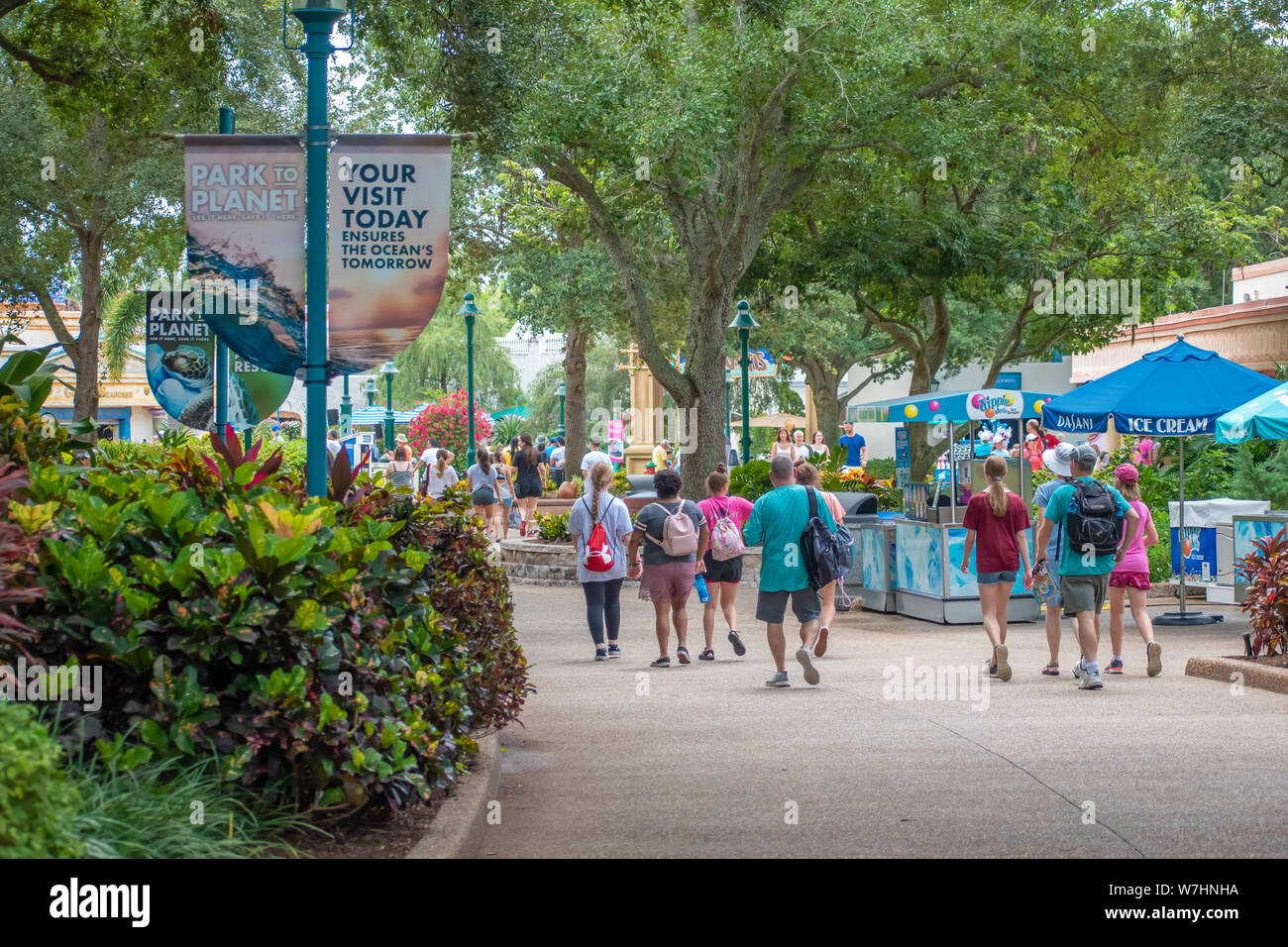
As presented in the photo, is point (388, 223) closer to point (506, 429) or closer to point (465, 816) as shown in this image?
point (465, 816)

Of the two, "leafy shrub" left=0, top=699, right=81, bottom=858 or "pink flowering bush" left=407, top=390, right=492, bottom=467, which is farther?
"pink flowering bush" left=407, top=390, right=492, bottom=467

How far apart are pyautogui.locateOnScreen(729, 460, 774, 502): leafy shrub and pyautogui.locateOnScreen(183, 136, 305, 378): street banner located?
1437 centimetres

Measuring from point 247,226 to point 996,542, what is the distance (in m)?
6.70

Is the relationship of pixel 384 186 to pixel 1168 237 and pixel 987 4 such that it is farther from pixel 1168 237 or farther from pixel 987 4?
pixel 1168 237

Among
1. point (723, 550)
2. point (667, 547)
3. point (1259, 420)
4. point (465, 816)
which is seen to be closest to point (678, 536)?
point (667, 547)

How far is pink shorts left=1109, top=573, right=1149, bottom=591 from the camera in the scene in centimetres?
1132

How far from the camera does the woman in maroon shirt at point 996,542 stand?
37.1 ft

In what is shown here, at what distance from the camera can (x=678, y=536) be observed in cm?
1191

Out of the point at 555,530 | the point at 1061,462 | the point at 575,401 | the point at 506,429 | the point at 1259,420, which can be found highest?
the point at 575,401

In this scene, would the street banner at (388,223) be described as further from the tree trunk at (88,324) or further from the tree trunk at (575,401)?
the tree trunk at (575,401)

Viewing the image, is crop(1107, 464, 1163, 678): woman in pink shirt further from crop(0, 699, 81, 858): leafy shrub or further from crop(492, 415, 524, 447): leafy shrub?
crop(492, 415, 524, 447): leafy shrub

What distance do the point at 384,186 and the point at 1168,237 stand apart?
778 inches

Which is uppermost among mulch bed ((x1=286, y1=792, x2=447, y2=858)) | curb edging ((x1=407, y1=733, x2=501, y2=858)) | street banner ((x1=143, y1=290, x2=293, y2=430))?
street banner ((x1=143, y1=290, x2=293, y2=430))

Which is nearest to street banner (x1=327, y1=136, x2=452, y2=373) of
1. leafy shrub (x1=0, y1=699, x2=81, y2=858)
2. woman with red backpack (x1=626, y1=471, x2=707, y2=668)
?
leafy shrub (x1=0, y1=699, x2=81, y2=858)
